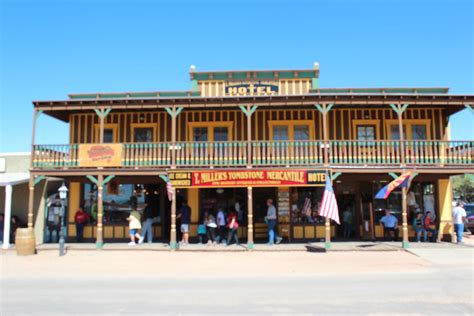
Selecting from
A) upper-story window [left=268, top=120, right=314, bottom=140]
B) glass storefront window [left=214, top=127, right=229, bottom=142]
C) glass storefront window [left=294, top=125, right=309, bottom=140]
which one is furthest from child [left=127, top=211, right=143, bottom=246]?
glass storefront window [left=294, top=125, right=309, bottom=140]

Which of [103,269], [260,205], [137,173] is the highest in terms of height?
[137,173]

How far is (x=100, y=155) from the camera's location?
16.0 metres

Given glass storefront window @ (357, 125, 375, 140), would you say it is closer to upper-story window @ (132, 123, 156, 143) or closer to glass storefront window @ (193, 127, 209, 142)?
glass storefront window @ (193, 127, 209, 142)

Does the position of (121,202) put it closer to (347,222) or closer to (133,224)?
(133,224)

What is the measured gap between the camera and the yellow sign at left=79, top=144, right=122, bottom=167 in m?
16.0

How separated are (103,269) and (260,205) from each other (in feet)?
26.8

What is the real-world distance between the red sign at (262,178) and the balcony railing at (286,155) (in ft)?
1.43

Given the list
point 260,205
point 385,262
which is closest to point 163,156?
point 260,205

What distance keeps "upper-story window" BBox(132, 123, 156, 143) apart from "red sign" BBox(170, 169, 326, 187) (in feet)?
13.6

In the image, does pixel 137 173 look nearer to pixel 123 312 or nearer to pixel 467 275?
pixel 123 312

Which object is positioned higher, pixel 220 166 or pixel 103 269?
pixel 220 166

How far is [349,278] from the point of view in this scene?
32.1 feet

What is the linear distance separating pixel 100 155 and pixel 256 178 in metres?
6.25

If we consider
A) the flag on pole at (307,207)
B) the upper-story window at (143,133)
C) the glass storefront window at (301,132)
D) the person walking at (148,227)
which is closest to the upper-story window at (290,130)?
the glass storefront window at (301,132)
